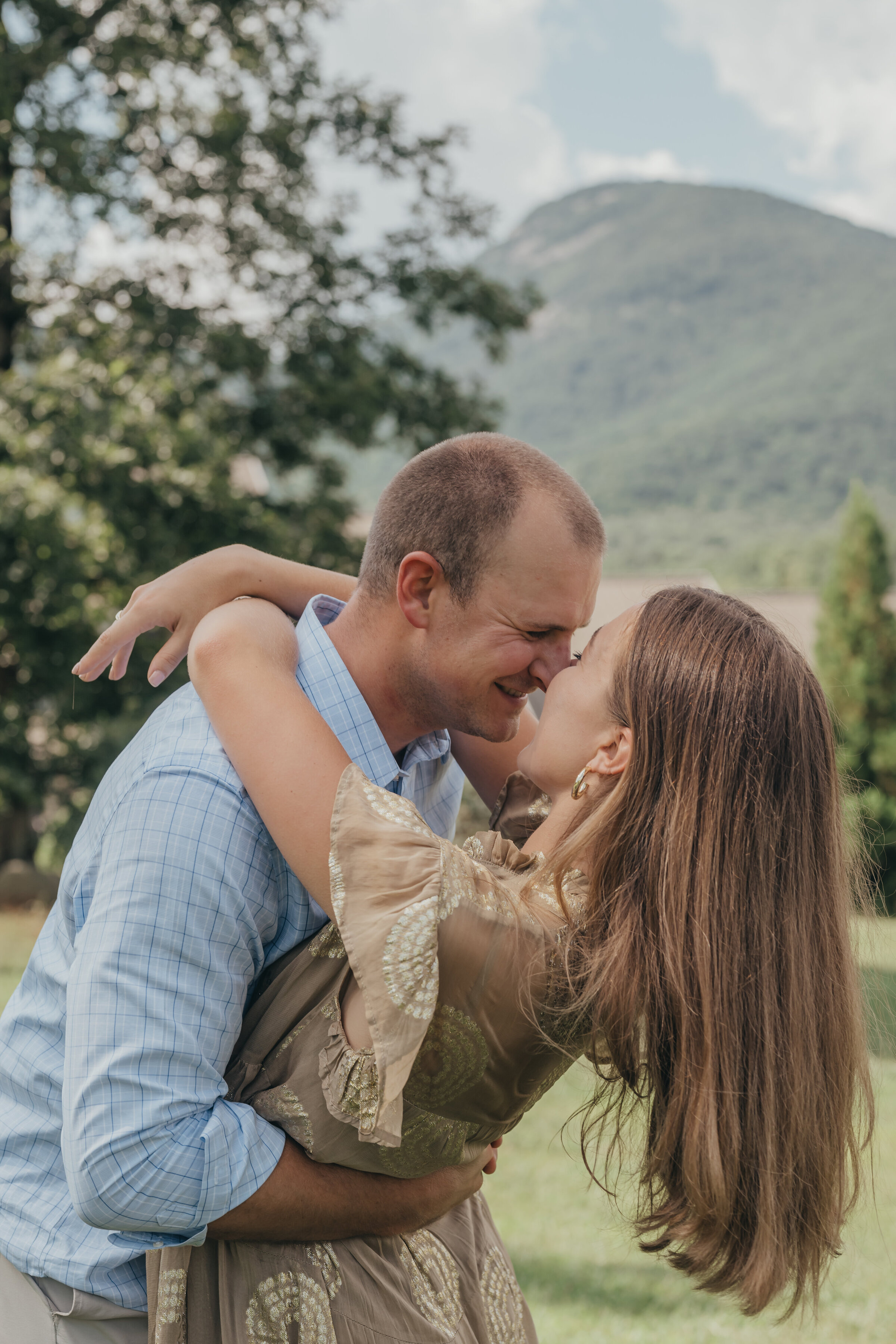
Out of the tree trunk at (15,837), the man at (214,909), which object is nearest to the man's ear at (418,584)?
the man at (214,909)

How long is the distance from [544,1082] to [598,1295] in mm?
4753

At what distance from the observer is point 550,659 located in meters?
2.18

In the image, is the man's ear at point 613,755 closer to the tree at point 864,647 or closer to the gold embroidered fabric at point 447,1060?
the gold embroidered fabric at point 447,1060

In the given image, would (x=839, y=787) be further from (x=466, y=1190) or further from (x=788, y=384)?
(x=788, y=384)

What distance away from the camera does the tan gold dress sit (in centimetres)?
149

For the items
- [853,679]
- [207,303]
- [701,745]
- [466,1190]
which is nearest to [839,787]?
[701,745]

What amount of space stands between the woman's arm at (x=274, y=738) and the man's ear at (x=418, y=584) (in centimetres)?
29

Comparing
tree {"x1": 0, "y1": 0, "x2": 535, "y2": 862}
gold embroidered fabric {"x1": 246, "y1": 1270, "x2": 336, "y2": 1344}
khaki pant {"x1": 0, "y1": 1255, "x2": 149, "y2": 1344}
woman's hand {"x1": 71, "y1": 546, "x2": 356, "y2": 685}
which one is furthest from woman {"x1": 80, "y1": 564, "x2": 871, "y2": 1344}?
tree {"x1": 0, "y1": 0, "x2": 535, "y2": 862}

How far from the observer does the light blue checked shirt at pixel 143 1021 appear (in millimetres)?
1524

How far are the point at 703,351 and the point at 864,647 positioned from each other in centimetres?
8772

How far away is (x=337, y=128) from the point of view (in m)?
14.4

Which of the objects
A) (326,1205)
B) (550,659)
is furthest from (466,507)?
(326,1205)

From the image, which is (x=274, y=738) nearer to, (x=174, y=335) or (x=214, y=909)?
(x=214, y=909)

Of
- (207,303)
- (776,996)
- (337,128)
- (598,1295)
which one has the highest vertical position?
(337,128)
